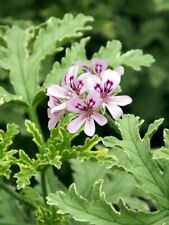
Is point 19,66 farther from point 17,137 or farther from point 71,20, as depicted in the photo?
point 17,137

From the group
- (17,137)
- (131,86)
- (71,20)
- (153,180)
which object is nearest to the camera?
(153,180)

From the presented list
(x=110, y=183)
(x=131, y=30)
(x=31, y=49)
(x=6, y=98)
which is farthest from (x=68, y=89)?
(x=131, y=30)

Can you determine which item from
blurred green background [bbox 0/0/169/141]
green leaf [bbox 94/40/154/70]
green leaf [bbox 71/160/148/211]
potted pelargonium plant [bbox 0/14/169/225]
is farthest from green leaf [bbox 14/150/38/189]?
blurred green background [bbox 0/0/169/141]

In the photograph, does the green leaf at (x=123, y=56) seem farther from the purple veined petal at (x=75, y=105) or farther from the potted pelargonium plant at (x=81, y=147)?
the purple veined petal at (x=75, y=105)

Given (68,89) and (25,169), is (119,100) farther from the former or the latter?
(25,169)

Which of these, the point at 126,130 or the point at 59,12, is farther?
the point at 59,12

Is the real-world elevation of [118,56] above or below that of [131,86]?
below

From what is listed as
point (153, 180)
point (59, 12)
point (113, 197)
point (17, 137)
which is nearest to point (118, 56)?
point (113, 197)
